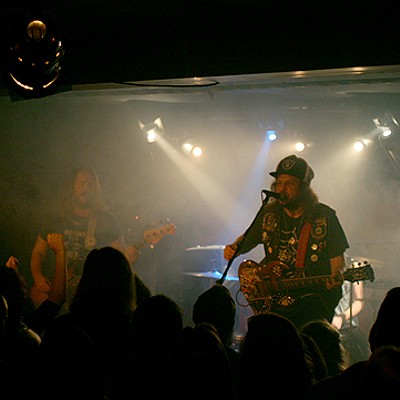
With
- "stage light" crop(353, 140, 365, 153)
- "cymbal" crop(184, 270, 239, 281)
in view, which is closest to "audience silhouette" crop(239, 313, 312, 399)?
"cymbal" crop(184, 270, 239, 281)

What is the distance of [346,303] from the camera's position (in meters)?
6.34

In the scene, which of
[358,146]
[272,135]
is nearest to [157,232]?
[272,135]

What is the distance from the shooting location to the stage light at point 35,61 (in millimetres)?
3953

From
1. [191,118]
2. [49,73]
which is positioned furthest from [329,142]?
[49,73]

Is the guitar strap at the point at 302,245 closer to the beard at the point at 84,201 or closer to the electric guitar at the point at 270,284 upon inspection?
the electric guitar at the point at 270,284

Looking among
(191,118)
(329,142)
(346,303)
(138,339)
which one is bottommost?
(346,303)

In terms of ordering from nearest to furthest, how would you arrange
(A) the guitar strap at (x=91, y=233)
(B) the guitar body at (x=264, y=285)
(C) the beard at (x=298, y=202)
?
(B) the guitar body at (x=264, y=285), (C) the beard at (x=298, y=202), (A) the guitar strap at (x=91, y=233)

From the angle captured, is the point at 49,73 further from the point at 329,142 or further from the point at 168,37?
the point at 329,142

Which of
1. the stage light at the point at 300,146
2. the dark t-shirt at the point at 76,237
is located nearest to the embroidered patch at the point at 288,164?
the stage light at the point at 300,146

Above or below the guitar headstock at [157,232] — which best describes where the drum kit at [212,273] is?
below

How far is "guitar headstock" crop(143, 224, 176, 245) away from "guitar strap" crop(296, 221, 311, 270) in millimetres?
1978

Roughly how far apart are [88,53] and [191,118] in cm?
275

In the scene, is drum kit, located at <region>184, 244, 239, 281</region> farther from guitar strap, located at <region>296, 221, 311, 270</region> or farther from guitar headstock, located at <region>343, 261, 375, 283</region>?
guitar headstock, located at <region>343, 261, 375, 283</region>

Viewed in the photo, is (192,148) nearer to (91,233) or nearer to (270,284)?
(91,233)
